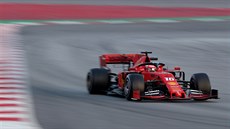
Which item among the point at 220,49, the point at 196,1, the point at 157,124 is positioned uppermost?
the point at 196,1

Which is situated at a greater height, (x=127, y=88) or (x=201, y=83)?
(x=201, y=83)

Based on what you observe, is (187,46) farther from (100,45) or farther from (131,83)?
(131,83)

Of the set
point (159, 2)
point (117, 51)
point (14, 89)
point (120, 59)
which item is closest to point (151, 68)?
point (120, 59)

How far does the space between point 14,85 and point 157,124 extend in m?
5.23

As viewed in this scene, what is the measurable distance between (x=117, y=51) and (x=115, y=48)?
57cm

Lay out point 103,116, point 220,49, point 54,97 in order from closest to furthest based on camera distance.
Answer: point 103,116
point 54,97
point 220,49

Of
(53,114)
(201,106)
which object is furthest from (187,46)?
(53,114)

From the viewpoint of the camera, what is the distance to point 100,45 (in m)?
24.3

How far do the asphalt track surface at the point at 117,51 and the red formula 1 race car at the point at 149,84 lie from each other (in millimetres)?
163

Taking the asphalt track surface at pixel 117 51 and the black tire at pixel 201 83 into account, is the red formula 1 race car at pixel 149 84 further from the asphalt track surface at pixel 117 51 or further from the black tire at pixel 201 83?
the asphalt track surface at pixel 117 51

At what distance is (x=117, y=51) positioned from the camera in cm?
2308

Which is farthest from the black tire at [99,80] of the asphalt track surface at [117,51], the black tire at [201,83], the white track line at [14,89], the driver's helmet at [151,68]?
the black tire at [201,83]

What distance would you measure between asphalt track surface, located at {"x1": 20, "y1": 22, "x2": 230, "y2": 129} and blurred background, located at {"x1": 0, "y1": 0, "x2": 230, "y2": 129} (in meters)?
0.01

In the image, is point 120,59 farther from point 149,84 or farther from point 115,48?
point 115,48
